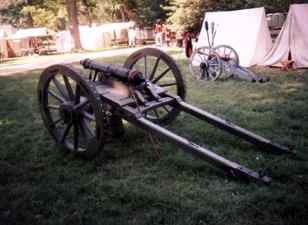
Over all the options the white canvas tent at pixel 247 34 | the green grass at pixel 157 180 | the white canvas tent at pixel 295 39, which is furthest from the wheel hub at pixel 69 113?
the white canvas tent at pixel 247 34

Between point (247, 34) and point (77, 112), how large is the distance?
892 cm

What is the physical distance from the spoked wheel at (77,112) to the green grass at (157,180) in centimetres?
23

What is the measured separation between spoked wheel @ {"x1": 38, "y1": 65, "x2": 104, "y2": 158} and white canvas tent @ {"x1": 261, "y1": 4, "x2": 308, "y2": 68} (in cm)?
807

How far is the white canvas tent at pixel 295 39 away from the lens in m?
10.5

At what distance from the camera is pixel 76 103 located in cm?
433

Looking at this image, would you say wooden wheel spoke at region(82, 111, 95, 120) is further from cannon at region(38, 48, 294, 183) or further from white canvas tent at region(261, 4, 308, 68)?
white canvas tent at region(261, 4, 308, 68)

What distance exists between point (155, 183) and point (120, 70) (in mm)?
1639

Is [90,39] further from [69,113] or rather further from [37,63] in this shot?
[69,113]

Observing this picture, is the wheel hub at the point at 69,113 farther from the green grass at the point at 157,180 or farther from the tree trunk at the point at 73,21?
the tree trunk at the point at 73,21

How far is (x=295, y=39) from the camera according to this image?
10688 millimetres

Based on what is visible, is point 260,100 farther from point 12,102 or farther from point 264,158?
point 12,102

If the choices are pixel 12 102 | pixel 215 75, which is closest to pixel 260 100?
pixel 215 75

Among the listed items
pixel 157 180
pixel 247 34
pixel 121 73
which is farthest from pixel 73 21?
pixel 157 180

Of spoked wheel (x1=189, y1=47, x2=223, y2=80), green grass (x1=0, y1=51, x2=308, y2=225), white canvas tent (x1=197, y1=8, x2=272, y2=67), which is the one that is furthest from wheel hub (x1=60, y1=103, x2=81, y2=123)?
white canvas tent (x1=197, y1=8, x2=272, y2=67)
